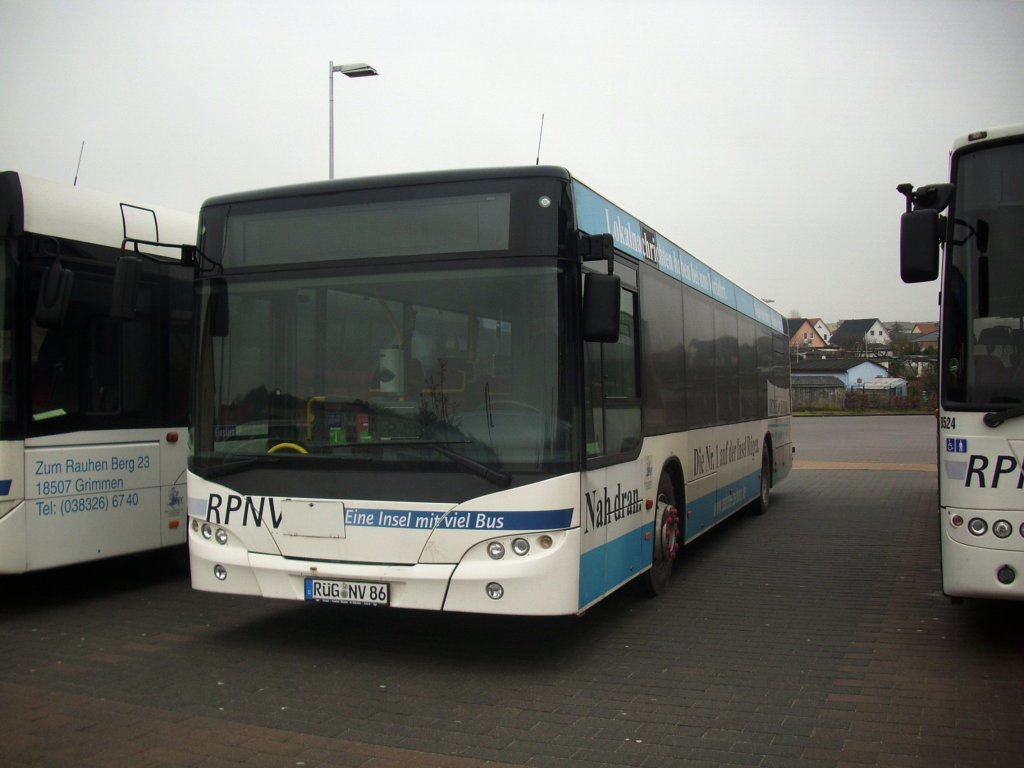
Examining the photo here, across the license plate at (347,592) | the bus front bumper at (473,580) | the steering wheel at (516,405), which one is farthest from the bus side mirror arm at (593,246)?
the license plate at (347,592)

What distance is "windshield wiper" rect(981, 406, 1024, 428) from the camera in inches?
250

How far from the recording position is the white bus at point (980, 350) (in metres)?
6.38

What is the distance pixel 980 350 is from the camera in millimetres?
6523

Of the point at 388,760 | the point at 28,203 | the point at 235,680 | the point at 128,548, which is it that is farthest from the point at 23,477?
the point at 388,760

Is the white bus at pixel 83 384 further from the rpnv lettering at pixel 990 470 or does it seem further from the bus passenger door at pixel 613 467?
the rpnv lettering at pixel 990 470

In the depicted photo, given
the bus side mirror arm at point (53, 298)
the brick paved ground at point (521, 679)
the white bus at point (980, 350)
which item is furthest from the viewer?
the bus side mirror arm at point (53, 298)

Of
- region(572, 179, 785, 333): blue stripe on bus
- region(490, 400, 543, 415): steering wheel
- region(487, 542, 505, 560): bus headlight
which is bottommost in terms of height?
region(487, 542, 505, 560): bus headlight

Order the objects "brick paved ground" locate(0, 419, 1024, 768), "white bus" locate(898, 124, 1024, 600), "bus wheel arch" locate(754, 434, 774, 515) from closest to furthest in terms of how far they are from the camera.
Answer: "brick paved ground" locate(0, 419, 1024, 768) < "white bus" locate(898, 124, 1024, 600) < "bus wheel arch" locate(754, 434, 774, 515)

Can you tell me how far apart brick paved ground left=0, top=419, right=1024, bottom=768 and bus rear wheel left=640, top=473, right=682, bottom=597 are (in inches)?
7.2

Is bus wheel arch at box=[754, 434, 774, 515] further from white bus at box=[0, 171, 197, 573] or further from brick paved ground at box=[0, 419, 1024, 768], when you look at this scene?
white bus at box=[0, 171, 197, 573]

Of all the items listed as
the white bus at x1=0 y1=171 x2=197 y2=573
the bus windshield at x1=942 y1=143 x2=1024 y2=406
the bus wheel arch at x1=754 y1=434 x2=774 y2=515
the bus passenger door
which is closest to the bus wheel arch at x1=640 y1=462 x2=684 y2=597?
the bus passenger door

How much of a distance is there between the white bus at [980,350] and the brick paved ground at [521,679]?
2.73ft

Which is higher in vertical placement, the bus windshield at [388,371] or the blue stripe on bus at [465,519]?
the bus windshield at [388,371]

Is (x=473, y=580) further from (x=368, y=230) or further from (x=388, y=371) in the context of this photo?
(x=368, y=230)
